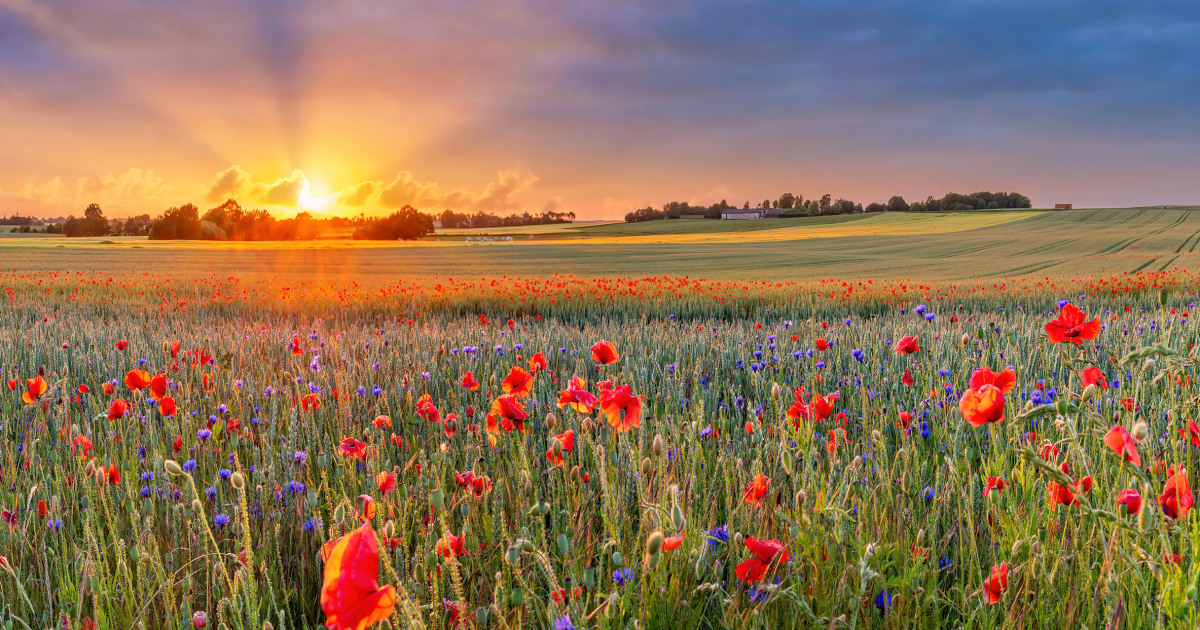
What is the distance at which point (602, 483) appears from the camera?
147 centimetres

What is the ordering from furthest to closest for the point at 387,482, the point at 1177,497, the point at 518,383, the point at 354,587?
the point at 518,383 → the point at 387,482 → the point at 1177,497 → the point at 354,587

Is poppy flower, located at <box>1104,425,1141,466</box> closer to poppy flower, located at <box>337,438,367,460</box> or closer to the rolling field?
the rolling field

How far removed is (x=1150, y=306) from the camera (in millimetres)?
10328

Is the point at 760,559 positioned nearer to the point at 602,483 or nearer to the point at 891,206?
the point at 602,483

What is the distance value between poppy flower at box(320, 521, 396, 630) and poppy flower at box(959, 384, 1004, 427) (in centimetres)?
114

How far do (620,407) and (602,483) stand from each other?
0.20 meters

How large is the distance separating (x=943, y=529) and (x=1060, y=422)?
1.02 metres

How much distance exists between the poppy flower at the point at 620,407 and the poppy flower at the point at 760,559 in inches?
15.8

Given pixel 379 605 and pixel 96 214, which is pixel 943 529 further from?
pixel 96 214

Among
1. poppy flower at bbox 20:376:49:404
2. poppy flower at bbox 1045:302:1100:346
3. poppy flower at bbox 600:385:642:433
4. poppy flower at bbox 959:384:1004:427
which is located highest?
poppy flower at bbox 1045:302:1100:346

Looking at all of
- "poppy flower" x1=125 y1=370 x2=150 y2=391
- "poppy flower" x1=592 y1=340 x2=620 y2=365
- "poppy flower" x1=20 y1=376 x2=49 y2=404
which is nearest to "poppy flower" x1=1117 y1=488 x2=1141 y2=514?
"poppy flower" x1=592 y1=340 x2=620 y2=365

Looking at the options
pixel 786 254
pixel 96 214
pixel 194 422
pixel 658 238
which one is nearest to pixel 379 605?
pixel 194 422

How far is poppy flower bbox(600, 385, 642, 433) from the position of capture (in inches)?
61.1

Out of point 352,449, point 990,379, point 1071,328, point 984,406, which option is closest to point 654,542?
point 984,406
